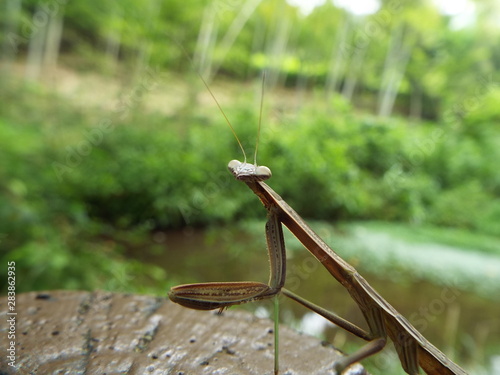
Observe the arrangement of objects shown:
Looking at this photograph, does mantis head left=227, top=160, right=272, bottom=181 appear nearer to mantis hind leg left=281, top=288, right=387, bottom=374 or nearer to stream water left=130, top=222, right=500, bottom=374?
mantis hind leg left=281, top=288, right=387, bottom=374

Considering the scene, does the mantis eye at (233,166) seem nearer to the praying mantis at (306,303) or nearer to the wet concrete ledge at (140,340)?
the praying mantis at (306,303)

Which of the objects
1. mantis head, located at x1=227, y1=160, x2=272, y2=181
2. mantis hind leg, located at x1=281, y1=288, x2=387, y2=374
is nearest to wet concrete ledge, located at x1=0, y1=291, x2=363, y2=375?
mantis hind leg, located at x1=281, y1=288, x2=387, y2=374

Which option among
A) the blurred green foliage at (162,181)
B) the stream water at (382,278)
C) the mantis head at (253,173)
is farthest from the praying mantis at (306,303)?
the stream water at (382,278)

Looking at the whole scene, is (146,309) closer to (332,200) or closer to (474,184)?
(332,200)

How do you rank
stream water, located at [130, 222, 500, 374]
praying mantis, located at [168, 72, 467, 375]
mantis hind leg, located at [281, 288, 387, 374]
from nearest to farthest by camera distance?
1. mantis hind leg, located at [281, 288, 387, 374]
2. praying mantis, located at [168, 72, 467, 375]
3. stream water, located at [130, 222, 500, 374]

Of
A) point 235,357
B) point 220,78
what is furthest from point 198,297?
point 220,78

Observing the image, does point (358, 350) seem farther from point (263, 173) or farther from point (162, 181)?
point (162, 181)

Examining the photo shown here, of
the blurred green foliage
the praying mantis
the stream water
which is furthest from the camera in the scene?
the stream water

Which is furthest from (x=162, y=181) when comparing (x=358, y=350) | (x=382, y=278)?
(x=358, y=350)
